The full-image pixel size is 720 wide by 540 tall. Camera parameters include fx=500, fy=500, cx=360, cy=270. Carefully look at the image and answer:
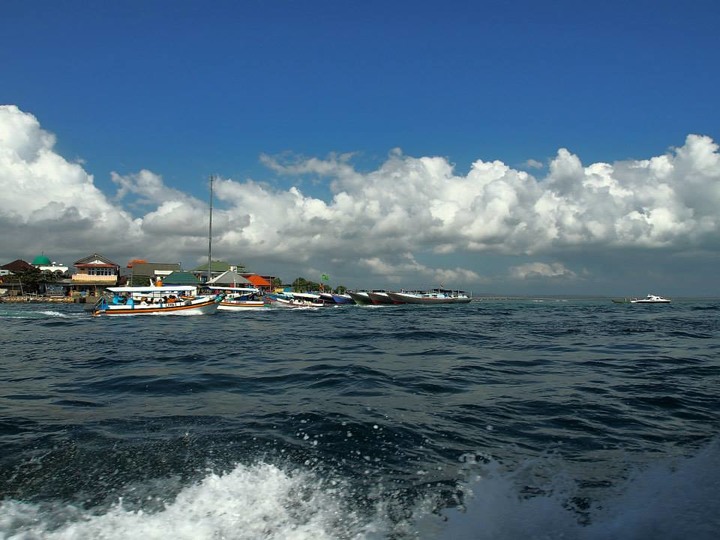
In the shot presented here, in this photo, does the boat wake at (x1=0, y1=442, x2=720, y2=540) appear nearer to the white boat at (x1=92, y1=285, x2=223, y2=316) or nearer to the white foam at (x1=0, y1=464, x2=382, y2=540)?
the white foam at (x1=0, y1=464, x2=382, y2=540)

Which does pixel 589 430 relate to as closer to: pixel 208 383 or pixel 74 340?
pixel 208 383

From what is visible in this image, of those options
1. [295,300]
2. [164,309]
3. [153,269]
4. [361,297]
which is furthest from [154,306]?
[153,269]

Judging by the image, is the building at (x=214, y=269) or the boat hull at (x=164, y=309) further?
the building at (x=214, y=269)

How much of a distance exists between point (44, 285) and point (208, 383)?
8022 cm

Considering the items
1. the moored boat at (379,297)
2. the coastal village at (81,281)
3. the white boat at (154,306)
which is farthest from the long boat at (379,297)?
the white boat at (154,306)

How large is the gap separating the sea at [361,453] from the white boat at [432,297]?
61.9 metres

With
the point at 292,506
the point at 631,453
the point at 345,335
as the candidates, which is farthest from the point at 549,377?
the point at 345,335

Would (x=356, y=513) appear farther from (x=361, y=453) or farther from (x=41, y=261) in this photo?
(x=41, y=261)

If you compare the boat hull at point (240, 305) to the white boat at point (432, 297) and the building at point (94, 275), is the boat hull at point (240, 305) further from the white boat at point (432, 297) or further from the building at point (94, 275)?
the building at point (94, 275)

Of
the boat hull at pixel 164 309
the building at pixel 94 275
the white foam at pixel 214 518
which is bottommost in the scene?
the white foam at pixel 214 518

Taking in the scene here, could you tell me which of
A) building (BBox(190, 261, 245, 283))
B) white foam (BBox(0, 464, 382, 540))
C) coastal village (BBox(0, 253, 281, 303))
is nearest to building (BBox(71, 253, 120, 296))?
coastal village (BBox(0, 253, 281, 303))

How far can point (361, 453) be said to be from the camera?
630cm

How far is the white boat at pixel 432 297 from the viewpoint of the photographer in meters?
75.5

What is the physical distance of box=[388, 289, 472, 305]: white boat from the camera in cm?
7550
